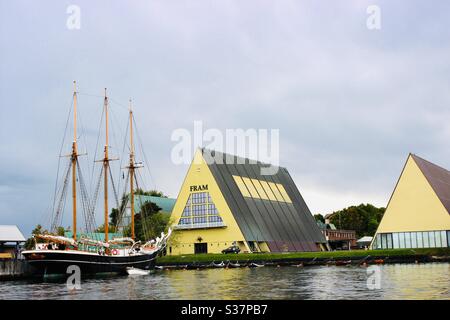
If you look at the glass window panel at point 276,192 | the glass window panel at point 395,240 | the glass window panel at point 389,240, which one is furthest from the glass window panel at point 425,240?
the glass window panel at point 276,192

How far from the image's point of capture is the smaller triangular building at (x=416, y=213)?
92.9 meters

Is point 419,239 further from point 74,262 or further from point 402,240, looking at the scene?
point 74,262

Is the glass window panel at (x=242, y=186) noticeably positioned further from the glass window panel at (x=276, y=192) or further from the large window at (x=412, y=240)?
the large window at (x=412, y=240)

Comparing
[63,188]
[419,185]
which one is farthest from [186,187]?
[419,185]

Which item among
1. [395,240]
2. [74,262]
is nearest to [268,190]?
[395,240]

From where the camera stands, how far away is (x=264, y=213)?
11919 centimetres

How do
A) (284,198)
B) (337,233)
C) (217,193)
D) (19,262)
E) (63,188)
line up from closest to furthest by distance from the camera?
(19,262) → (63,188) → (217,193) → (284,198) → (337,233)

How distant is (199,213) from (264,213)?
45.2 ft

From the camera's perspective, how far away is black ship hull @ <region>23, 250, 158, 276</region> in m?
71.8

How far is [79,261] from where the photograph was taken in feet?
244

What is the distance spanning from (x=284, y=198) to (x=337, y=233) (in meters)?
58.2

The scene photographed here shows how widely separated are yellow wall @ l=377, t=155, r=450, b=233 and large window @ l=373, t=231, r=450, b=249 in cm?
78

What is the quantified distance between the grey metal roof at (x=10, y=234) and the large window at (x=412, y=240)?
54592 millimetres
